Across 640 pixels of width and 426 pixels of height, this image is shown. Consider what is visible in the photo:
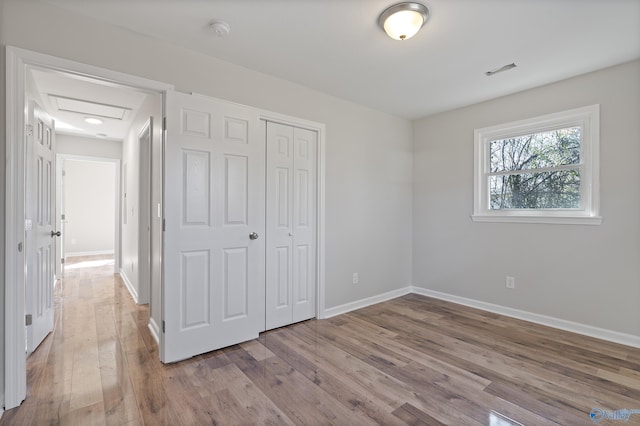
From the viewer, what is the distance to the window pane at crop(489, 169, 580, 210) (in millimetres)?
3131

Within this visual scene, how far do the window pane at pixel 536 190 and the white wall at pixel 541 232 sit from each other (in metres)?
0.24

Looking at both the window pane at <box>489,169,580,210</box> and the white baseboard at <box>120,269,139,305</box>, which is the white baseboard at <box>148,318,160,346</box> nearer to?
the white baseboard at <box>120,269,139,305</box>

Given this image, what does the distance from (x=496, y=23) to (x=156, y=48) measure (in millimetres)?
2545

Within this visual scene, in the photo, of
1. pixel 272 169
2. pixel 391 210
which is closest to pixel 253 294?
Result: pixel 272 169

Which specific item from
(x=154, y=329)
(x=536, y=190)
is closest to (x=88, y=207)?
(x=154, y=329)

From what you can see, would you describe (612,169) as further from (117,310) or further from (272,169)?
(117,310)

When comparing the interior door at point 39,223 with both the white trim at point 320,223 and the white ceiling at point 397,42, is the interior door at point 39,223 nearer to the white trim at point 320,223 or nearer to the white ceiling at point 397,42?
the white ceiling at point 397,42

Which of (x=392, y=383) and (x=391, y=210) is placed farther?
(x=391, y=210)

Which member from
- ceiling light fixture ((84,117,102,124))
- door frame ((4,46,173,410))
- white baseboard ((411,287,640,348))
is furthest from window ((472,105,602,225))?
ceiling light fixture ((84,117,102,124))

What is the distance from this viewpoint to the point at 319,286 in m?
3.40

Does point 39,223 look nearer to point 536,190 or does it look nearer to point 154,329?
point 154,329

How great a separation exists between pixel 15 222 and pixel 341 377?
235 centimetres

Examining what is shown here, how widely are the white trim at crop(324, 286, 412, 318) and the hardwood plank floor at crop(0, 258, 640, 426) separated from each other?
0.22m

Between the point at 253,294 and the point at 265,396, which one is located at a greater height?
the point at 253,294
